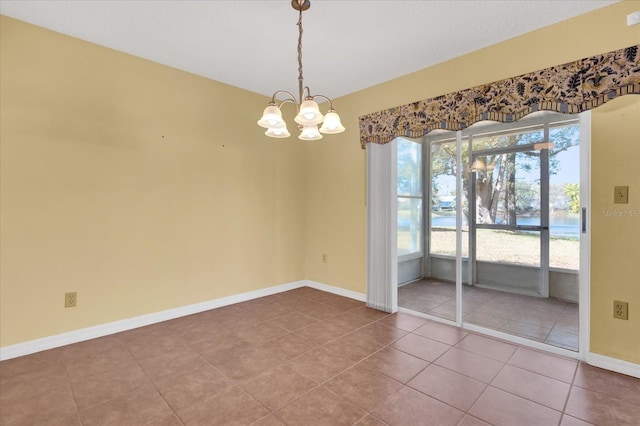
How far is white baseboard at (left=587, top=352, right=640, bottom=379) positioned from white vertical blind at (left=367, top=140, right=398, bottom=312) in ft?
5.71

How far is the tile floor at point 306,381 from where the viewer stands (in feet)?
5.80

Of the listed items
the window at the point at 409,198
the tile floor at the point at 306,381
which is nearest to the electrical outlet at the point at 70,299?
the tile floor at the point at 306,381

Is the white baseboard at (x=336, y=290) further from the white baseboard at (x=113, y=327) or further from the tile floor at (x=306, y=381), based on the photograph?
the tile floor at (x=306, y=381)

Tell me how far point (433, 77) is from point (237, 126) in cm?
238

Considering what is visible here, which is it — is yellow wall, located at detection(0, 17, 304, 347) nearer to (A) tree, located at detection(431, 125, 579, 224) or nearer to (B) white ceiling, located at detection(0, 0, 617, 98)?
(B) white ceiling, located at detection(0, 0, 617, 98)

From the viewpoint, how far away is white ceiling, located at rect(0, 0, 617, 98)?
89.1 inches

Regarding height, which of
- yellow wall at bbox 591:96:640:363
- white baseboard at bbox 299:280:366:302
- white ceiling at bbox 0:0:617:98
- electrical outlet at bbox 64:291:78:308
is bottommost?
white baseboard at bbox 299:280:366:302

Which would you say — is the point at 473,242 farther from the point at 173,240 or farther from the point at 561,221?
the point at 173,240

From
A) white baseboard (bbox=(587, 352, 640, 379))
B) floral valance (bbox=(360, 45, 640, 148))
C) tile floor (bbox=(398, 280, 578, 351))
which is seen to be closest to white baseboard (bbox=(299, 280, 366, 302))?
tile floor (bbox=(398, 280, 578, 351))

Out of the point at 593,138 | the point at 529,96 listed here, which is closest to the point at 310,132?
the point at 529,96

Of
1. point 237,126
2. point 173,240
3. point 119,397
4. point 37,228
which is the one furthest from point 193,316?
point 237,126

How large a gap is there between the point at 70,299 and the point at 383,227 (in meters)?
3.22

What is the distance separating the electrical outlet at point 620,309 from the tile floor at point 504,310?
0.45 metres

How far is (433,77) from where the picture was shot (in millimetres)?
3199
